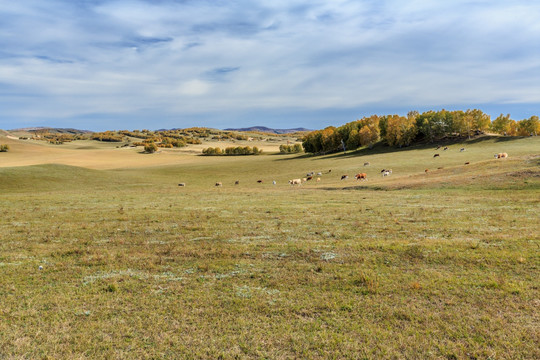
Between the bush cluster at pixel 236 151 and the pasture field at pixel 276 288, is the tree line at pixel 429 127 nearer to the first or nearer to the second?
the bush cluster at pixel 236 151

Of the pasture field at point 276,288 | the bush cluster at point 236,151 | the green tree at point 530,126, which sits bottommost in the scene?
the pasture field at point 276,288

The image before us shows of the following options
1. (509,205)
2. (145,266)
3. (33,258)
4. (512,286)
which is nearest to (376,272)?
(512,286)

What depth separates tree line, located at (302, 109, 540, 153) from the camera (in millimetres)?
104188

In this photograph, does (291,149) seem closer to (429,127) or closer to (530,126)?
(429,127)

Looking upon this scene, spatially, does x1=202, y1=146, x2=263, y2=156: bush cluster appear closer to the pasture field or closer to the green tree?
the green tree

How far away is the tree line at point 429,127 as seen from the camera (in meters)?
104

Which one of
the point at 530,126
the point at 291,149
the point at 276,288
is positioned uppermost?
the point at 530,126

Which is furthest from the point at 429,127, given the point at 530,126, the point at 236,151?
the point at 236,151

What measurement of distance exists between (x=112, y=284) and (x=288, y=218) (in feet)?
42.4

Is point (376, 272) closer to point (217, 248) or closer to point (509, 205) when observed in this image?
point (217, 248)

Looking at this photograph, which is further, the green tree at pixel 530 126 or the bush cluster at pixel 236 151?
the bush cluster at pixel 236 151

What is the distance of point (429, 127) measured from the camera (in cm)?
10588

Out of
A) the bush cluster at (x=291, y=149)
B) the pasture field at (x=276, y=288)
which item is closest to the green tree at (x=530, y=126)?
the bush cluster at (x=291, y=149)

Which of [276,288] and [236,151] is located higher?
[236,151]
